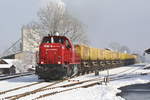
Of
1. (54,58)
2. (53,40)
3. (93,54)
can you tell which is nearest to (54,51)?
(54,58)

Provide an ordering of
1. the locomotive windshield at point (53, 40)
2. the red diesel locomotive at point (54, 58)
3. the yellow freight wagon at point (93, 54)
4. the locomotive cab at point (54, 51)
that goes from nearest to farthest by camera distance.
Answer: the red diesel locomotive at point (54, 58), the locomotive cab at point (54, 51), the locomotive windshield at point (53, 40), the yellow freight wagon at point (93, 54)

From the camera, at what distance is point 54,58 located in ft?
65.7

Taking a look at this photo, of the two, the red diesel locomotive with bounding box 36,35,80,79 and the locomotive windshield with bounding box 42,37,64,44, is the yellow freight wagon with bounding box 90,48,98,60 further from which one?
the locomotive windshield with bounding box 42,37,64,44

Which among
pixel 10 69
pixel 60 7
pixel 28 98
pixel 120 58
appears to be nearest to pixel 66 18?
pixel 60 7

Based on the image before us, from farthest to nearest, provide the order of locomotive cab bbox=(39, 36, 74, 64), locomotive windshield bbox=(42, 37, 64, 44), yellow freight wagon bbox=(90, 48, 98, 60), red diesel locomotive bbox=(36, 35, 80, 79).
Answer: yellow freight wagon bbox=(90, 48, 98, 60), locomotive windshield bbox=(42, 37, 64, 44), locomotive cab bbox=(39, 36, 74, 64), red diesel locomotive bbox=(36, 35, 80, 79)

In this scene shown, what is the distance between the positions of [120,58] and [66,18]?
13.6 m

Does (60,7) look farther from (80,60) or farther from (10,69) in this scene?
(80,60)

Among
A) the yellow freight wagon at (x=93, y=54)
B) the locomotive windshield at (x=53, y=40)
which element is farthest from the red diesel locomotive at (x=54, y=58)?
the yellow freight wagon at (x=93, y=54)

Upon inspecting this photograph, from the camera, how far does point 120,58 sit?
5512cm

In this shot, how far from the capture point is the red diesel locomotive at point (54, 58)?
→ 64.1ft

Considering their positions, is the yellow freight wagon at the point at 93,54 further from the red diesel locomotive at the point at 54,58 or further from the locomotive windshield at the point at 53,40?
the locomotive windshield at the point at 53,40

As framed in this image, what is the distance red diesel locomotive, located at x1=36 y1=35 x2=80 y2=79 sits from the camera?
769 inches

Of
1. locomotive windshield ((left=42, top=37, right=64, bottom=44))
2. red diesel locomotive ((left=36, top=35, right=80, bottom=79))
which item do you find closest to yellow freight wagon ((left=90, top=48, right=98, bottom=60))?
red diesel locomotive ((left=36, top=35, right=80, bottom=79))

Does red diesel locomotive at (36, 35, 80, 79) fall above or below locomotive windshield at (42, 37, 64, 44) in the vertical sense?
below
